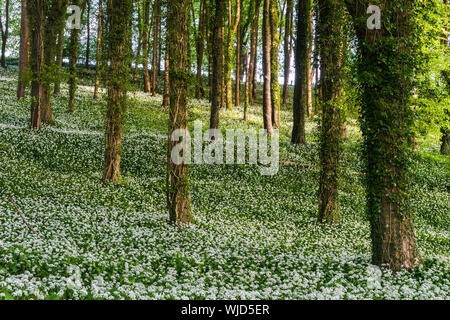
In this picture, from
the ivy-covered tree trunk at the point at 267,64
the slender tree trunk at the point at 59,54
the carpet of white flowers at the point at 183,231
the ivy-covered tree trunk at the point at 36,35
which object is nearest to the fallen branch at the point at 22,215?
the carpet of white flowers at the point at 183,231

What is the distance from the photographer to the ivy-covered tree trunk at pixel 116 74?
14.9m

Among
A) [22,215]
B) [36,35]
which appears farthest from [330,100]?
[36,35]

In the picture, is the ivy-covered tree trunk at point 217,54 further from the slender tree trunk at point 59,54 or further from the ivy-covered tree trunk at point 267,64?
the slender tree trunk at point 59,54

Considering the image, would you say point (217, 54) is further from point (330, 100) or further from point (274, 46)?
point (330, 100)

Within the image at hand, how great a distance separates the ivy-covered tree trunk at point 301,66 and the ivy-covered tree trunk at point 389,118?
42.6 ft

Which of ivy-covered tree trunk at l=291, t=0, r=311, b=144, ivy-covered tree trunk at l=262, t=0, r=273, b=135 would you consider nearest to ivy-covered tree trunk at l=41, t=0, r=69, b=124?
ivy-covered tree trunk at l=262, t=0, r=273, b=135

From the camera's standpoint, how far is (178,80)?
11.8 meters

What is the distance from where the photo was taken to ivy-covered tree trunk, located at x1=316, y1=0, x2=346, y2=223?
12477mm

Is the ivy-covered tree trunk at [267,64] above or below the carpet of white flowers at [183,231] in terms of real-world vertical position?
above

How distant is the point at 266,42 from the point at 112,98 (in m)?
12.4

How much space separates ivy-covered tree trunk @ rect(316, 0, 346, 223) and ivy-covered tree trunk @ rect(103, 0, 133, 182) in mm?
6822

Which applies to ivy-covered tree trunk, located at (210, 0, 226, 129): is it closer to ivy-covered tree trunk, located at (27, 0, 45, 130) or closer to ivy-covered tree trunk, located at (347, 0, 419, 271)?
ivy-covered tree trunk, located at (27, 0, 45, 130)

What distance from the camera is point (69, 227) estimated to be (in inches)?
428

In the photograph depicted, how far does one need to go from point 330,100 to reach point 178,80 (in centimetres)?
464
